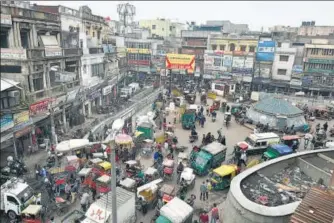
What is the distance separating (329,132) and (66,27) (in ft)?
101

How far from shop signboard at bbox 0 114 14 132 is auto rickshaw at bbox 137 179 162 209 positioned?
8978 millimetres

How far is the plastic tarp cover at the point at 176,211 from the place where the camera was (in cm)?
1268

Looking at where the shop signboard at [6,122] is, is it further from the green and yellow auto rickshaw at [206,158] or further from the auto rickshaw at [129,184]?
the green and yellow auto rickshaw at [206,158]

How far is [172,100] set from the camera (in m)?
38.9

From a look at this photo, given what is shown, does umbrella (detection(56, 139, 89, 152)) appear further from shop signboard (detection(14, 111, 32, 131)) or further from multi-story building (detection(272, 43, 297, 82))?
multi-story building (detection(272, 43, 297, 82))

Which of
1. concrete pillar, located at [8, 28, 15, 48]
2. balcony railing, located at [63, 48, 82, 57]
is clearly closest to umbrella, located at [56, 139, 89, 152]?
concrete pillar, located at [8, 28, 15, 48]

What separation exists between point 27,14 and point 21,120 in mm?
8701

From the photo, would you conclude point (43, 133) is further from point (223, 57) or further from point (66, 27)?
point (223, 57)

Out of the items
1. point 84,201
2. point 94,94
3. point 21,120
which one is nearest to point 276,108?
point 94,94

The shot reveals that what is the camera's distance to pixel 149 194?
1549cm

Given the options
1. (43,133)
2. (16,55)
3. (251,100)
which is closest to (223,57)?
(251,100)

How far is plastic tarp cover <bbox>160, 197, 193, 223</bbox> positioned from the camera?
41.6 ft

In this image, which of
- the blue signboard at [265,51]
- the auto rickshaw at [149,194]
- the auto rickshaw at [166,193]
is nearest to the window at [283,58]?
the blue signboard at [265,51]

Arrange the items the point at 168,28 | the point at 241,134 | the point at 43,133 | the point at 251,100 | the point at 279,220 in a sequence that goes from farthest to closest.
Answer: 1. the point at 168,28
2. the point at 251,100
3. the point at 241,134
4. the point at 43,133
5. the point at 279,220
